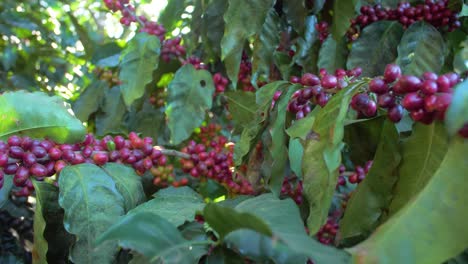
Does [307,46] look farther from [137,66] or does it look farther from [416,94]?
[416,94]

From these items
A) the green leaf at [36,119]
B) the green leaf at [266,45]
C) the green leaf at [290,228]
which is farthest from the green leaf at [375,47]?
the green leaf at [36,119]

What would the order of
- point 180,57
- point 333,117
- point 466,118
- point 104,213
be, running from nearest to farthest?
point 466,118
point 333,117
point 104,213
point 180,57

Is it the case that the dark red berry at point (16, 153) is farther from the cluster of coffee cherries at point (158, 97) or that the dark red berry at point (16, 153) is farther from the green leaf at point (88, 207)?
the cluster of coffee cherries at point (158, 97)

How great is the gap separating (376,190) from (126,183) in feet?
1.61

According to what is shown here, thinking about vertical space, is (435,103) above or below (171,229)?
above

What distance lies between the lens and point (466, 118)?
16.6 inches

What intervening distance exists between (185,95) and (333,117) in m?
0.80

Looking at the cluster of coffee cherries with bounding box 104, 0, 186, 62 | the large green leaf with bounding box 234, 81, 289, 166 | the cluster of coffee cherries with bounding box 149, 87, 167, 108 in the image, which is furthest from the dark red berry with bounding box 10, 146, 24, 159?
the cluster of coffee cherries with bounding box 149, 87, 167, 108

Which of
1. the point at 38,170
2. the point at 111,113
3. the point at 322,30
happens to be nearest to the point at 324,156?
the point at 38,170

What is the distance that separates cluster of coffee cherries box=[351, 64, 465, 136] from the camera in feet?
1.81

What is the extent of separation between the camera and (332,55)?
4.43 feet

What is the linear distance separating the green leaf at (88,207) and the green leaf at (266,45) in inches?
21.7

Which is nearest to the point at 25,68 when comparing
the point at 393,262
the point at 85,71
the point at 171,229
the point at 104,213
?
the point at 85,71

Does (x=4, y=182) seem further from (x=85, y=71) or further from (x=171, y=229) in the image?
(x=85, y=71)
